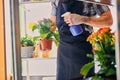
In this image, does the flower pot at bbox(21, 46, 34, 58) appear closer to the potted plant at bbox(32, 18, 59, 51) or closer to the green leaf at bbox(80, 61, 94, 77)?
the potted plant at bbox(32, 18, 59, 51)

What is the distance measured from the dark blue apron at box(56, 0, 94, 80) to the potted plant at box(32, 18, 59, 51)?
0.17ft

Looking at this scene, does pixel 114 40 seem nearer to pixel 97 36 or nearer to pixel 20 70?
pixel 97 36

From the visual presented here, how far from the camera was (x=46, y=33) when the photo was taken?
6.66ft

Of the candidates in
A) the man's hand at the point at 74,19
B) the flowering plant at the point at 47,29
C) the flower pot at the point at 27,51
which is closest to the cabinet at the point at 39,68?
the flower pot at the point at 27,51

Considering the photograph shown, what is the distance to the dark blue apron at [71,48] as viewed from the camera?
6.44ft

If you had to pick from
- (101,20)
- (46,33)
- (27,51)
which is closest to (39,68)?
(27,51)

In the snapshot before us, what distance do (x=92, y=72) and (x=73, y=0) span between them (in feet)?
1.94

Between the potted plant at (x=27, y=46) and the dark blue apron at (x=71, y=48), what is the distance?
238 millimetres

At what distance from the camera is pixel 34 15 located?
6.75 ft

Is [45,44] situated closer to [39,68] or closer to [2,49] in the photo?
[39,68]

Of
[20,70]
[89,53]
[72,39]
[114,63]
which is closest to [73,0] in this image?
[72,39]

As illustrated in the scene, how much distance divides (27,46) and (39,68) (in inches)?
8.3

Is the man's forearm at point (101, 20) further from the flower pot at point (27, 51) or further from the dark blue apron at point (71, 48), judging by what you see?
the flower pot at point (27, 51)

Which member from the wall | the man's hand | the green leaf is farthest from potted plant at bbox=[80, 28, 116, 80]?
the wall
